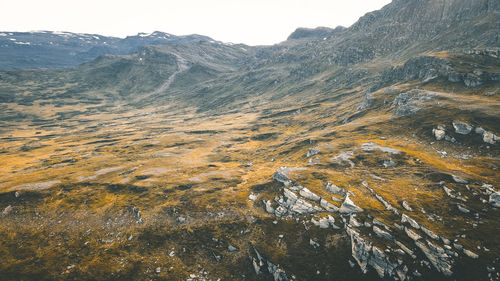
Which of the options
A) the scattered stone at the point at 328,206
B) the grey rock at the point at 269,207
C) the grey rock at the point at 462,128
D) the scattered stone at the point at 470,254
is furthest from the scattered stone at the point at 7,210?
the grey rock at the point at 462,128

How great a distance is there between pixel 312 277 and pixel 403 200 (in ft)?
75.3

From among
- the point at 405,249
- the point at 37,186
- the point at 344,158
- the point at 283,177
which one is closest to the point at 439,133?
the point at 344,158

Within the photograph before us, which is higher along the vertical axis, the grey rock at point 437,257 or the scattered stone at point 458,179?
the scattered stone at point 458,179

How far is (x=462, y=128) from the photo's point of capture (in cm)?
6531

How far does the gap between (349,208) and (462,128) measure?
49.2 m

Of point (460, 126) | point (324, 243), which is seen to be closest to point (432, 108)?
point (460, 126)

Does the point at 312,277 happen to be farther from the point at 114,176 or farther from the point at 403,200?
the point at 114,176

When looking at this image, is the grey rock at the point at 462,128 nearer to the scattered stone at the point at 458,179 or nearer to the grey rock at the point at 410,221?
the scattered stone at the point at 458,179

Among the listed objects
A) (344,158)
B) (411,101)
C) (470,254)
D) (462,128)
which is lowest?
(344,158)

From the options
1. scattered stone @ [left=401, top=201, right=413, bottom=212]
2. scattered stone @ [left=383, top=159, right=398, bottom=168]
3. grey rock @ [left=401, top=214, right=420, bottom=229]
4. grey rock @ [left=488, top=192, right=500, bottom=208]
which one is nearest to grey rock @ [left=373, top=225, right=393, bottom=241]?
grey rock @ [left=401, top=214, right=420, bottom=229]

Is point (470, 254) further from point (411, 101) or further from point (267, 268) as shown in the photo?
point (411, 101)

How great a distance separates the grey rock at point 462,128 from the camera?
210ft

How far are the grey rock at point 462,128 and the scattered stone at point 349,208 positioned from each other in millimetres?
46421

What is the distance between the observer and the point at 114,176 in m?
73.8
